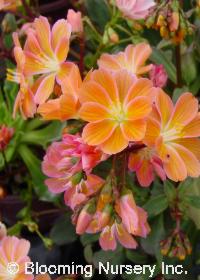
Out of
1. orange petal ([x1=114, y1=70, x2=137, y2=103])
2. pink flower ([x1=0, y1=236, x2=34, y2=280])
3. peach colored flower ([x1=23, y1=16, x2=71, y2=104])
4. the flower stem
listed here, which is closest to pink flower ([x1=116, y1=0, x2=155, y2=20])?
the flower stem

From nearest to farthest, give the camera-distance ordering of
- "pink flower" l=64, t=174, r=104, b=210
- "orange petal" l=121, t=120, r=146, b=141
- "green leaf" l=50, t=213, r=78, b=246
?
"orange petal" l=121, t=120, r=146, b=141, "pink flower" l=64, t=174, r=104, b=210, "green leaf" l=50, t=213, r=78, b=246

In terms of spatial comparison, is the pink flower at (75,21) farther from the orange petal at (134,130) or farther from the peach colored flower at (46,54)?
the orange petal at (134,130)

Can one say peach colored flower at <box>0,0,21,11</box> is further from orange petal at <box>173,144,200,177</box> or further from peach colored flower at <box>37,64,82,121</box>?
orange petal at <box>173,144,200,177</box>

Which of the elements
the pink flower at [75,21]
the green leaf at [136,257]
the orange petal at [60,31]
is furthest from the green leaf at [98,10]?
the green leaf at [136,257]

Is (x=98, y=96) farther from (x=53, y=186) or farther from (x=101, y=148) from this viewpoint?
(x=53, y=186)

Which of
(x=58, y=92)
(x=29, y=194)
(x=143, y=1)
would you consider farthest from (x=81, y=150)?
(x=29, y=194)

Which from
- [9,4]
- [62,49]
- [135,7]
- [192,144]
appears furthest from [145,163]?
[9,4]
